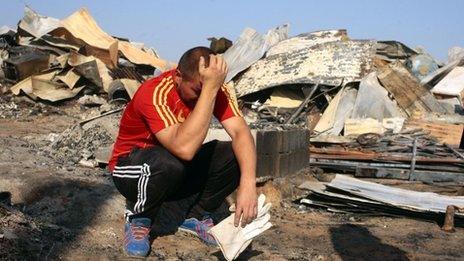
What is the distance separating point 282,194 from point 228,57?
24.7ft

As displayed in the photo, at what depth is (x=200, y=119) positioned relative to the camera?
3.01 metres

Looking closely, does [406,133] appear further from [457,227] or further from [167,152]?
[167,152]

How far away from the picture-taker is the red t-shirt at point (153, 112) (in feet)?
10.4

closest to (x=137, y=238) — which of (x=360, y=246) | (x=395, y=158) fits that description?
(x=360, y=246)

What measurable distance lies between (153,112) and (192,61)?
1.22 ft

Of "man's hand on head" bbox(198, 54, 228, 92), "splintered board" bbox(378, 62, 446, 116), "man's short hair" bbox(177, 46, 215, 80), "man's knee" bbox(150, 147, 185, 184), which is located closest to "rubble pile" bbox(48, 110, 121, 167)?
"man's knee" bbox(150, 147, 185, 184)

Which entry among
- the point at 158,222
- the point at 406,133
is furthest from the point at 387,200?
the point at 406,133

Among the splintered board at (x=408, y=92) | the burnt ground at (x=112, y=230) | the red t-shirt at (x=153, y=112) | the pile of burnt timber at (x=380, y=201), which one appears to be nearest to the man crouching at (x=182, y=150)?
the red t-shirt at (x=153, y=112)

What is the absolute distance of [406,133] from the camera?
8914 mm

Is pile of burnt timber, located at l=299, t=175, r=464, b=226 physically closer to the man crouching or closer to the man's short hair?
the man crouching

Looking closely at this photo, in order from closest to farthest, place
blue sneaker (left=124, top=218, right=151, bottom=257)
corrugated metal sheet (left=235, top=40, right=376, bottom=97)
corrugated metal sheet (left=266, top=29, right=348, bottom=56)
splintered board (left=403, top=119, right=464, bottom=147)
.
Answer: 1. blue sneaker (left=124, top=218, right=151, bottom=257)
2. splintered board (left=403, top=119, right=464, bottom=147)
3. corrugated metal sheet (left=235, top=40, right=376, bottom=97)
4. corrugated metal sheet (left=266, top=29, right=348, bottom=56)

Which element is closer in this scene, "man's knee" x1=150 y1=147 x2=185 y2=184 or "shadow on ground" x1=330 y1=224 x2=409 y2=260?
"man's knee" x1=150 y1=147 x2=185 y2=184

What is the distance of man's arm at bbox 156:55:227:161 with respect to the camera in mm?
3021

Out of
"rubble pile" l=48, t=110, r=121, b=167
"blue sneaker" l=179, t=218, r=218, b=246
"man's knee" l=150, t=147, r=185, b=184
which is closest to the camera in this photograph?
"man's knee" l=150, t=147, r=185, b=184
